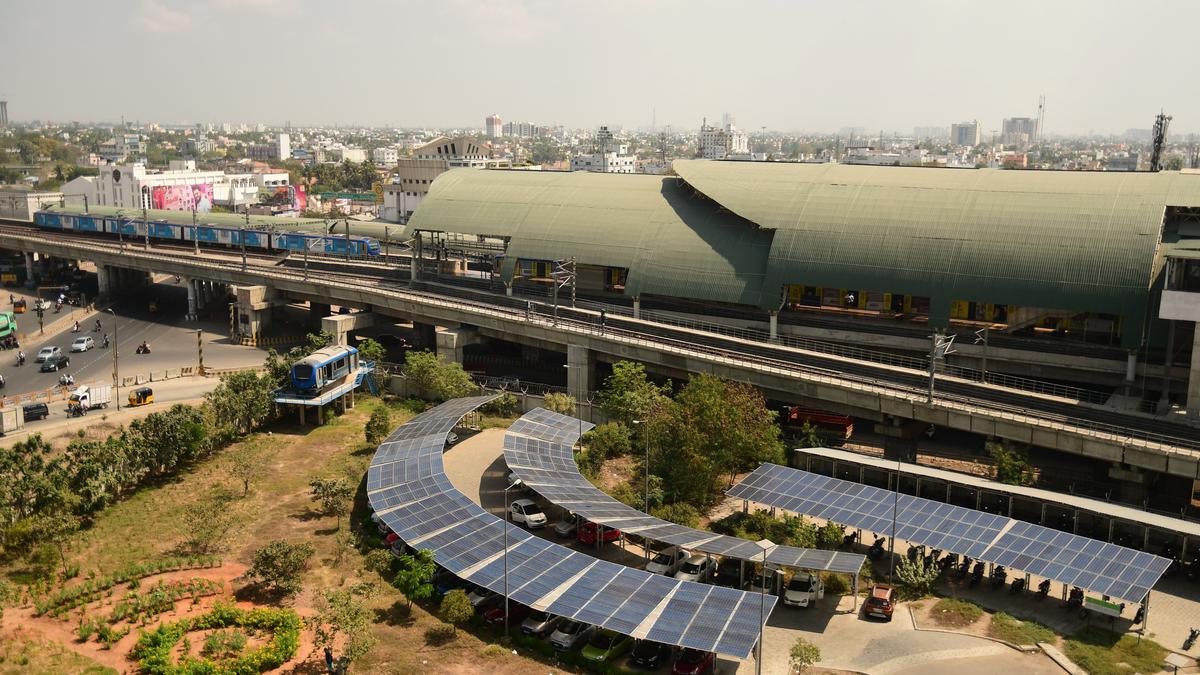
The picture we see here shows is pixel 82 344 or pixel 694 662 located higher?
pixel 82 344

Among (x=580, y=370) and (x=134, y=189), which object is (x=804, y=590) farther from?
(x=134, y=189)

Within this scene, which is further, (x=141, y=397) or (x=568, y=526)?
(x=141, y=397)

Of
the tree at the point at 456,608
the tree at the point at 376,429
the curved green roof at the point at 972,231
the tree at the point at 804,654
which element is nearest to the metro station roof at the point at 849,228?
the curved green roof at the point at 972,231

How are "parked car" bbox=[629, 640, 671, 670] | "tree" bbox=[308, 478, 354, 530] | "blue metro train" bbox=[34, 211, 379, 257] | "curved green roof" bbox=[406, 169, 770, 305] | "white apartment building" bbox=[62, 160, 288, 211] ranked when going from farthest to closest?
1. "white apartment building" bbox=[62, 160, 288, 211]
2. "blue metro train" bbox=[34, 211, 379, 257]
3. "curved green roof" bbox=[406, 169, 770, 305]
4. "tree" bbox=[308, 478, 354, 530]
5. "parked car" bbox=[629, 640, 671, 670]

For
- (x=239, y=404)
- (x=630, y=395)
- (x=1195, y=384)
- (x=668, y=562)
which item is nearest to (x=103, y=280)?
(x=239, y=404)

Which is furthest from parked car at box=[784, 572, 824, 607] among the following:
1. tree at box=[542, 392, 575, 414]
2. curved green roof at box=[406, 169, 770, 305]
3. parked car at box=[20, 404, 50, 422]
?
parked car at box=[20, 404, 50, 422]

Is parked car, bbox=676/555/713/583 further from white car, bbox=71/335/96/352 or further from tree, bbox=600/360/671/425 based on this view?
white car, bbox=71/335/96/352

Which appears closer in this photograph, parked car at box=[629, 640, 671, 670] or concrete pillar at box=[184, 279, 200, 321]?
parked car at box=[629, 640, 671, 670]

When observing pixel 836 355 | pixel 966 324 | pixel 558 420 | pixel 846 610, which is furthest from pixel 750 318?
pixel 846 610

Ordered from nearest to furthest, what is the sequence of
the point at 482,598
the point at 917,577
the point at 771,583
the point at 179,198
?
the point at 482,598, the point at 771,583, the point at 917,577, the point at 179,198
